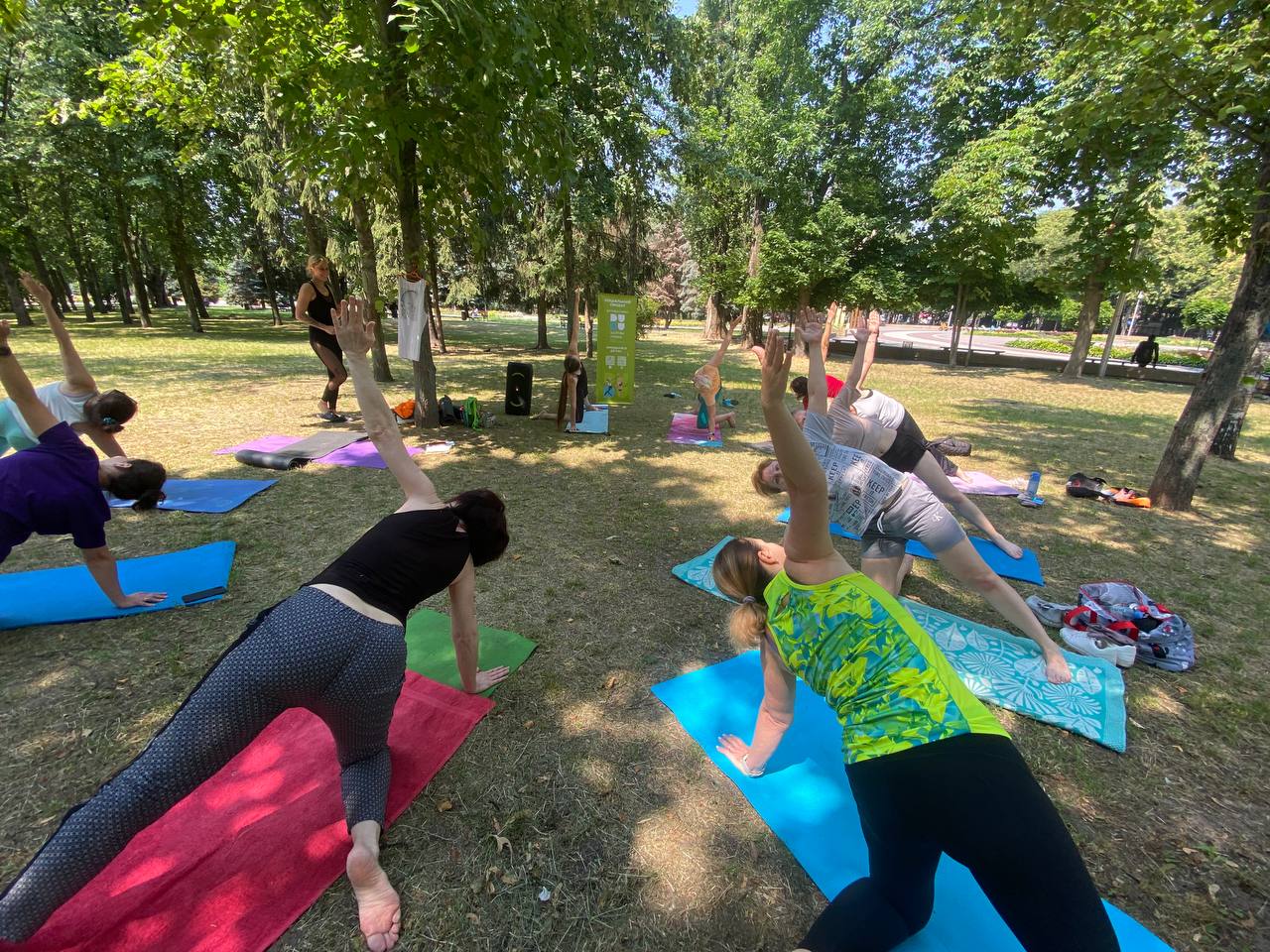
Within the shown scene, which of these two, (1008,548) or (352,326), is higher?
(352,326)

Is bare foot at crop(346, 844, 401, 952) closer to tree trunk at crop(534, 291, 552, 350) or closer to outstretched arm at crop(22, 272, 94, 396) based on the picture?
outstretched arm at crop(22, 272, 94, 396)

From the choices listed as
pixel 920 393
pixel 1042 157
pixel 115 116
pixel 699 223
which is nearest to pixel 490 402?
pixel 115 116

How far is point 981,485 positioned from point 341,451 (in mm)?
8310

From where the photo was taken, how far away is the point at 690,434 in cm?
936

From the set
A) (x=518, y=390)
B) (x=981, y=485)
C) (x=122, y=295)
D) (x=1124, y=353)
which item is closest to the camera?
(x=981, y=485)

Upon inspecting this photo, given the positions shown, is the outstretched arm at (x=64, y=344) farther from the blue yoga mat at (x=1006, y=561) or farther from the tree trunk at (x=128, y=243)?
the tree trunk at (x=128, y=243)

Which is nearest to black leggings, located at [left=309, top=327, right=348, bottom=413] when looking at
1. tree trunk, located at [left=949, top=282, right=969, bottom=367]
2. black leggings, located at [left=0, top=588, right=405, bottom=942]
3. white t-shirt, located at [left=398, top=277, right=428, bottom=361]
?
white t-shirt, located at [left=398, top=277, right=428, bottom=361]

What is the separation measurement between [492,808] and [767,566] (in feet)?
5.39

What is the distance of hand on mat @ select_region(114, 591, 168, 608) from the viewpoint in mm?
3494

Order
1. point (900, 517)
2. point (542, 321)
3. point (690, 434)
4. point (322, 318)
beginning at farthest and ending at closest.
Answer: point (542, 321)
point (690, 434)
point (322, 318)
point (900, 517)

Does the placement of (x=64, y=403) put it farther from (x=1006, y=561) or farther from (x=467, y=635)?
(x=1006, y=561)

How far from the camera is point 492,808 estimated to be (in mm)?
2410

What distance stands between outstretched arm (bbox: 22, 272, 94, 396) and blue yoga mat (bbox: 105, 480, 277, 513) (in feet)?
4.56

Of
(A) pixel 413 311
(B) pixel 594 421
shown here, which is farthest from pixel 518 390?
(A) pixel 413 311
